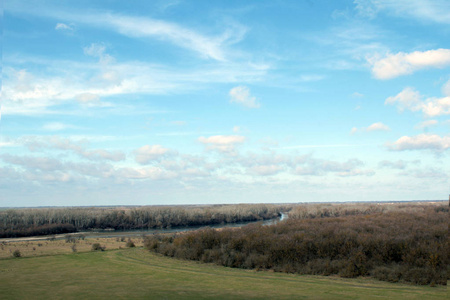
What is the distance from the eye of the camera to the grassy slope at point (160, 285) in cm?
993

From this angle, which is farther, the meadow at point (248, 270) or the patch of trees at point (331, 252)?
the patch of trees at point (331, 252)

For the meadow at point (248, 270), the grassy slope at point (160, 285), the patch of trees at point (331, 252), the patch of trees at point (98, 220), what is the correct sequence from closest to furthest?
the grassy slope at point (160, 285) → the meadow at point (248, 270) → the patch of trees at point (331, 252) → the patch of trees at point (98, 220)

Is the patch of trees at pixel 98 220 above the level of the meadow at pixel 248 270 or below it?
below

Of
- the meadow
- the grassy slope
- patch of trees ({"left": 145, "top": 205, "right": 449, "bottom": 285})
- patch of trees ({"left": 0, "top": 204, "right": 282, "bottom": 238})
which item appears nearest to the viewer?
the grassy slope

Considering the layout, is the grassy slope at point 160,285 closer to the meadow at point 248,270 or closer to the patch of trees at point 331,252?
the meadow at point 248,270

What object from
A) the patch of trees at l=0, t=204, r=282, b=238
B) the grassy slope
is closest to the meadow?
the grassy slope

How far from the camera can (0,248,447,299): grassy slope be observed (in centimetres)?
Result: 993

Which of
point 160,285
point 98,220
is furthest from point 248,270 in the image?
point 98,220

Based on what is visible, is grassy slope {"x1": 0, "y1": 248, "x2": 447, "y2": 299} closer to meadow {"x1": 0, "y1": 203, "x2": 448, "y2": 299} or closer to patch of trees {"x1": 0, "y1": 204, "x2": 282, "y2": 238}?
meadow {"x1": 0, "y1": 203, "x2": 448, "y2": 299}

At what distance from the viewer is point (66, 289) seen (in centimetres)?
1057

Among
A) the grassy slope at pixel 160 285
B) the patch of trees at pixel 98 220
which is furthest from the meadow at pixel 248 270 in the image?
the patch of trees at pixel 98 220

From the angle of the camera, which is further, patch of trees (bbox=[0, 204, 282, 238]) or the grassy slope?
patch of trees (bbox=[0, 204, 282, 238])

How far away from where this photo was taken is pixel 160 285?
11359 mm

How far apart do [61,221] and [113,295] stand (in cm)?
7241
